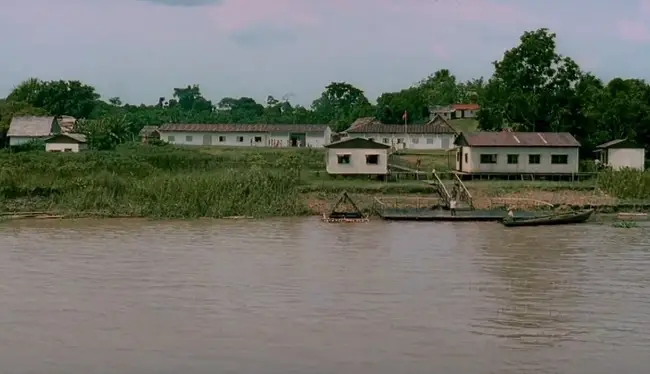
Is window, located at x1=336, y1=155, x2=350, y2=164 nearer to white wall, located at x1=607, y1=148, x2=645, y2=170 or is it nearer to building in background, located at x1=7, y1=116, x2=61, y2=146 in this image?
white wall, located at x1=607, y1=148, x2=645, y2=170

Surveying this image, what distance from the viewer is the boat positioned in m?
30.5

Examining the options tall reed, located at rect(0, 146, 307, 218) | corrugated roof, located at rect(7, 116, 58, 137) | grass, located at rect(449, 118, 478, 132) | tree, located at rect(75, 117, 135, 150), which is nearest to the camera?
tall reed, located at rect(0, 146, 307, 218)

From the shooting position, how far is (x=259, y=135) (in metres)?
62.9

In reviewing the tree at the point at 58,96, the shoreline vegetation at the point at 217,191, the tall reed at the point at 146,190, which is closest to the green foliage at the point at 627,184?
the shoreline vegetation at the point at 217,191

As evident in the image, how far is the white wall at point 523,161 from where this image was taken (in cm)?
4169

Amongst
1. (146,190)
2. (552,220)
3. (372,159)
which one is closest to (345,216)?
(552,220)

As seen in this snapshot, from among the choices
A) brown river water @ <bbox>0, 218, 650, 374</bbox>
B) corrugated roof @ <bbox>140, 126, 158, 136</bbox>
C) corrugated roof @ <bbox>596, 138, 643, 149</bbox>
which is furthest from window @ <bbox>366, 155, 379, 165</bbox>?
corrugated roof @ <bbox>140, 126, 158, 136</bbox>

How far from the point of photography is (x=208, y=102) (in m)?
110

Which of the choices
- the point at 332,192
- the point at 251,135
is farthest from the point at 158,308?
the point at 251,135

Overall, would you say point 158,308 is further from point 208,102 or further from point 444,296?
point 208,102

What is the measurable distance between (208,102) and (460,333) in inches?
3774

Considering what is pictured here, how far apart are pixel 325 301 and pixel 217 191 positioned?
15962mm

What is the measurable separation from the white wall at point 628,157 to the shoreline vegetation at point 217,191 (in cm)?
222

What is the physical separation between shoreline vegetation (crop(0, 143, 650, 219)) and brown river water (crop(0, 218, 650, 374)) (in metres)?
4.15
